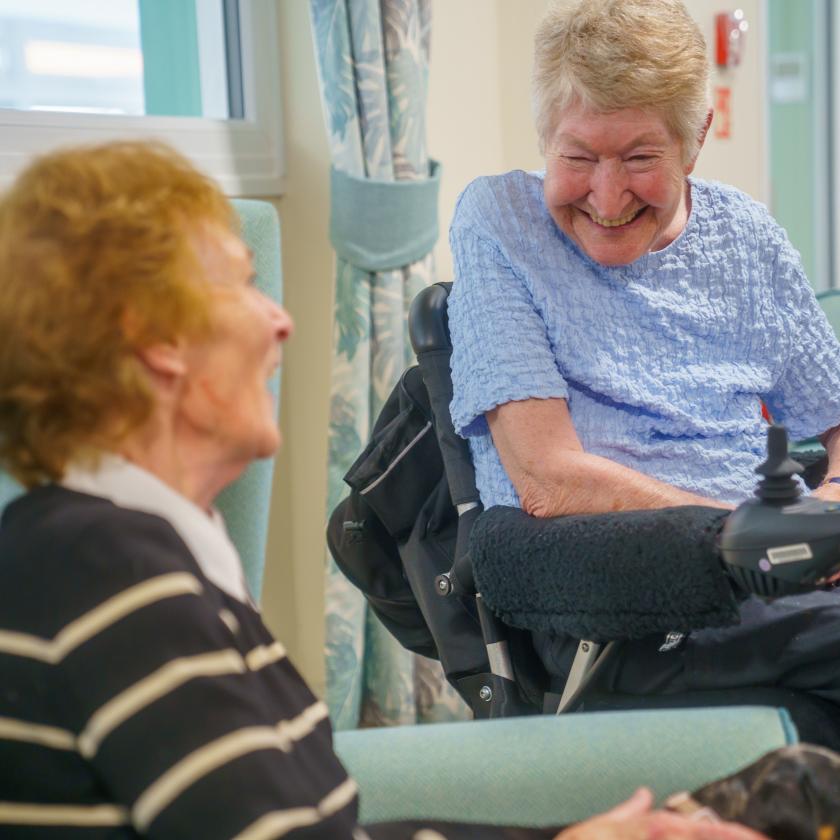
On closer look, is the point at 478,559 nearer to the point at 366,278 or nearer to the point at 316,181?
the point at 366,278

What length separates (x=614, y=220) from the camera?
1.57m

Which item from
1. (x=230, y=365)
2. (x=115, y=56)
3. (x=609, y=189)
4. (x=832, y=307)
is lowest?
(x=832, y=307)

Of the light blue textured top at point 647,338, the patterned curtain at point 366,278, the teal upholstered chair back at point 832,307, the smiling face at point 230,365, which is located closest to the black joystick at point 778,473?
the light blue textured top at point 647,338

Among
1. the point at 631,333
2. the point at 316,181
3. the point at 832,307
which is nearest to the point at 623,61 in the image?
the point at 631,333

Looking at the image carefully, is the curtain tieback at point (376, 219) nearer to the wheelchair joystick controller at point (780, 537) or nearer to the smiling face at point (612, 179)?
the smiling face at point (612, 179)

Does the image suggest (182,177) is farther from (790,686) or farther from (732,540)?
(790,686)

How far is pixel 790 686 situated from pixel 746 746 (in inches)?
15.8

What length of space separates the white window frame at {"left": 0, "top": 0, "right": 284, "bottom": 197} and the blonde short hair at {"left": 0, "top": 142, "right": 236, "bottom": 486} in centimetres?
156

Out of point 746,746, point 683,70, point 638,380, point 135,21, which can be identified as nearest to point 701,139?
point 683,70

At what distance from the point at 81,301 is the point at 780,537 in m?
0.71

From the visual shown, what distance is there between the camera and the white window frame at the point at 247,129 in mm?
2398

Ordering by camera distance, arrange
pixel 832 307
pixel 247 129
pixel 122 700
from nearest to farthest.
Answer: pixel 122 700, pixel 832 307, pixel 247 129

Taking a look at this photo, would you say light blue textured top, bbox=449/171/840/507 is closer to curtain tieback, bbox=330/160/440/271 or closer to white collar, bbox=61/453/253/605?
white collar, bbox=61/453/253/605

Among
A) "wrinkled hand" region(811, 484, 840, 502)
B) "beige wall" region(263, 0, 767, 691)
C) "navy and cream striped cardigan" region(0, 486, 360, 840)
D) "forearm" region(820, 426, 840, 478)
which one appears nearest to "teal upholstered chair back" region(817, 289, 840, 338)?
"forearm" region(820, 426, 840, 478)
